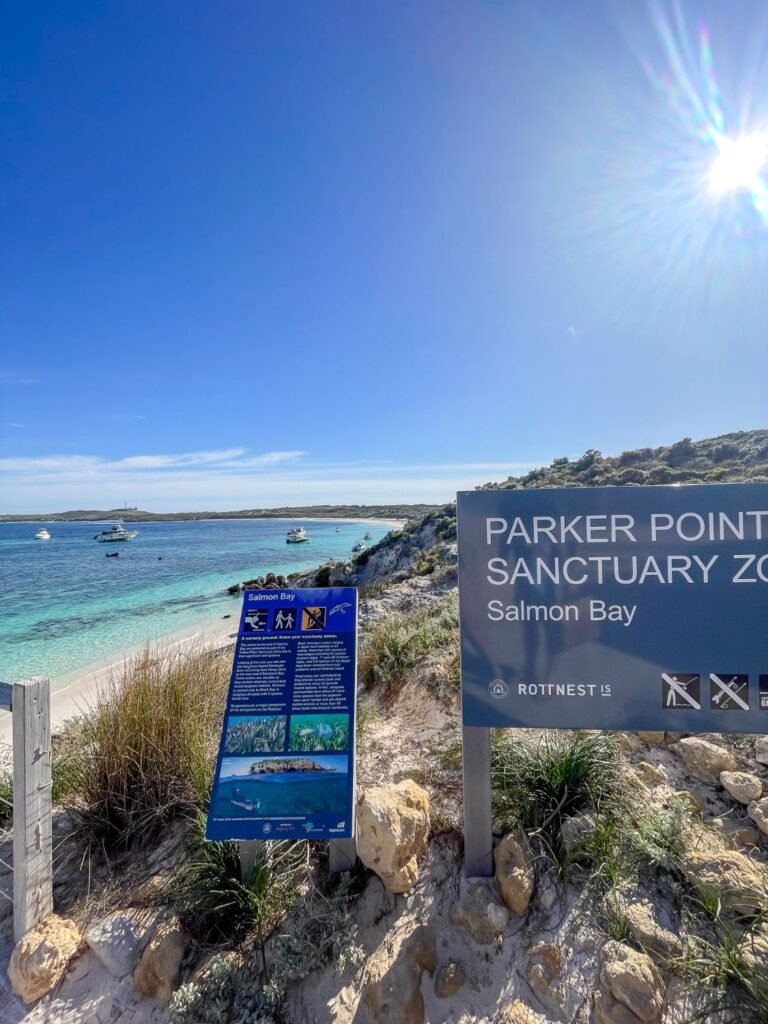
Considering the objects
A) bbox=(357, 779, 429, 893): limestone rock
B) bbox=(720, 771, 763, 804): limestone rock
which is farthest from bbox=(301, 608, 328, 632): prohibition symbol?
bbox=(720, 771, 763, 804): limestone rock

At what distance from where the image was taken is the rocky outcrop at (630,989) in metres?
1.86

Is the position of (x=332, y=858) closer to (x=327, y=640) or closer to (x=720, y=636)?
(x=327, y=640)

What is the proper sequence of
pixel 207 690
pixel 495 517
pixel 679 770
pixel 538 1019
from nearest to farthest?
pixel 538 1019 < pixel 495 517 < pixel 679 770 < pixel 207 690

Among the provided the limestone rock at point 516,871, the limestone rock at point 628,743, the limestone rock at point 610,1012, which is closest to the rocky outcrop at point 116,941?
the limestone rock at point 516,871

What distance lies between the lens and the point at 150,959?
2201 mm

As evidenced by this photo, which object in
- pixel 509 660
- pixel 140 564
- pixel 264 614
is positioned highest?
pixel 264 614

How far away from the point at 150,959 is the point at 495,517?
2.74 meters

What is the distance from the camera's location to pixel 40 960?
89.0 inches

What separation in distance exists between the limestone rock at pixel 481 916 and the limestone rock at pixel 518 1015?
239 millimetres

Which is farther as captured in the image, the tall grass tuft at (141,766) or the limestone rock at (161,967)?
the tall grass tuft at (141,766)

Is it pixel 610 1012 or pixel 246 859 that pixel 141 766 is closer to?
pixel 246 859

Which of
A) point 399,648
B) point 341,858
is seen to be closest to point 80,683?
point 399,648

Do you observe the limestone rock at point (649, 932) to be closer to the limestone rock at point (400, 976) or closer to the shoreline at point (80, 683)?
the limestone rock at point (400, 976)

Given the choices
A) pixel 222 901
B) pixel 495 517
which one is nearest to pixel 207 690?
pixel 222 901
